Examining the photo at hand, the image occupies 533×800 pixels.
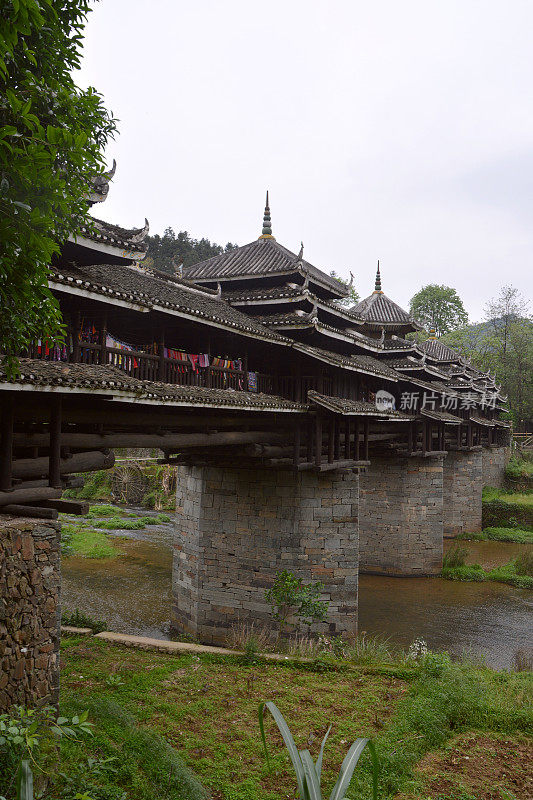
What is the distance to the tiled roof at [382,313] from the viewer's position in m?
23.9

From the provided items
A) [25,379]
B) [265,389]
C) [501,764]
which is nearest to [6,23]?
[25,379]

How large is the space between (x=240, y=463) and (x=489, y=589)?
1198 cm

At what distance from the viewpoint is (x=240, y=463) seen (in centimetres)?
1351

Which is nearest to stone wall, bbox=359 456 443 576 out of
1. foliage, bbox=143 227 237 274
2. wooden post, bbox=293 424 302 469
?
wooden post, bbox=293 424 302 469

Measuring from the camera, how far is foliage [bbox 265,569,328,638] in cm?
1232

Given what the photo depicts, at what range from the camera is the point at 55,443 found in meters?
6.82

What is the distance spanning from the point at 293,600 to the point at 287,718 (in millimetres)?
5252

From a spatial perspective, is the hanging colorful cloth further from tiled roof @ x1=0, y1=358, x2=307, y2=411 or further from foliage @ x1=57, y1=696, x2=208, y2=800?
foliage @ x1=57, y1=696, x2=208, y2=800

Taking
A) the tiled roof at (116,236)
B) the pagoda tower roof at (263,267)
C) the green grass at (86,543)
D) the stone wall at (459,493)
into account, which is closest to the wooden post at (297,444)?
the pagoda tower roof at (263,267)

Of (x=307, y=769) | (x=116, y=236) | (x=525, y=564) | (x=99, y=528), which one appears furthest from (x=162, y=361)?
(x=99, y=528)

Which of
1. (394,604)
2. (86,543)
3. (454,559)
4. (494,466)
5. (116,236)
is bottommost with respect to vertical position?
(394,604)

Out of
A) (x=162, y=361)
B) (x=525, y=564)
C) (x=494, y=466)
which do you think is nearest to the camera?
(x=162, y=361)

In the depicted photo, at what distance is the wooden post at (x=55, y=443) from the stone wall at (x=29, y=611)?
0.71 meters

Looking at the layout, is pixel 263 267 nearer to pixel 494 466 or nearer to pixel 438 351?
pixel 438 351
